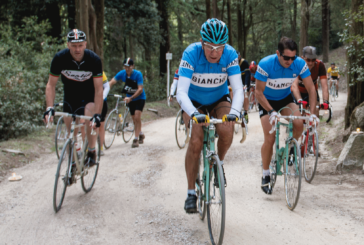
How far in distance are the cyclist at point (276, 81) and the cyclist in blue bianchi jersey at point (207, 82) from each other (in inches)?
42.6

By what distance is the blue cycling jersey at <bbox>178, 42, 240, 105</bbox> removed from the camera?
4.13 m

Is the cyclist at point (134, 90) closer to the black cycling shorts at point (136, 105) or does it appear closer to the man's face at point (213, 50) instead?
the black cycling shorts at point (136, 105)

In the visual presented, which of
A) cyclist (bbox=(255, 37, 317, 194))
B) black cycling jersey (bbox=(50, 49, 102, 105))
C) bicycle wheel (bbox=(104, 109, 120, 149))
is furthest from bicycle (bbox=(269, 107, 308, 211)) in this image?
bicycle wheel (bbox=(104, 109, 120, 149))

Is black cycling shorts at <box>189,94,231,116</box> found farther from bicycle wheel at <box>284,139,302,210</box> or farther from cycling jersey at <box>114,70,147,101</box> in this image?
cycling jersey at <box>114,70,147,101</box>

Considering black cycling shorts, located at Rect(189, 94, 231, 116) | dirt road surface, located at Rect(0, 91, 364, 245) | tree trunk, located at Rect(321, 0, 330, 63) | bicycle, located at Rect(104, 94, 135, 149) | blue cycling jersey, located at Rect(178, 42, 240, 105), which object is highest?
tree trunk, located at Rect(321, 0, 330, 63)

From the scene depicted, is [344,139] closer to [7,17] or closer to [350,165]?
[350,165]

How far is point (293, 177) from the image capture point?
16.6ft

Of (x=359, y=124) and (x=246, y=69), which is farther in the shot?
(x=246, y=69)

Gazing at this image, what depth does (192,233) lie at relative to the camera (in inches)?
169

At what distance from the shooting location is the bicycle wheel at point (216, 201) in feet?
11.8

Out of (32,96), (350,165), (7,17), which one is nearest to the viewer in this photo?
(350,165)

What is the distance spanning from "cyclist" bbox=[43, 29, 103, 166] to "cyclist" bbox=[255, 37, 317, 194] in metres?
2.49

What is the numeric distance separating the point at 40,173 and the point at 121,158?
1.96m

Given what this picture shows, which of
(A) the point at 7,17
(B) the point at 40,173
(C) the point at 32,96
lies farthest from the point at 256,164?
(A) the point at 7,17
